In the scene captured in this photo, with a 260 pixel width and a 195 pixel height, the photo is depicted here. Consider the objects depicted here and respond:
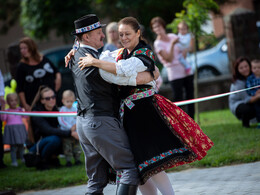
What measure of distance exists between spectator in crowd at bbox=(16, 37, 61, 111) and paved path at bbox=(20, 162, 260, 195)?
8.35 feet

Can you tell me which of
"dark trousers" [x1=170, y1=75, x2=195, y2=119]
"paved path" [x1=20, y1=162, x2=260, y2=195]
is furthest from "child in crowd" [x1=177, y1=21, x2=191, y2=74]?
"paved path" [x1=20, y1=162, x2=260, y2=195]

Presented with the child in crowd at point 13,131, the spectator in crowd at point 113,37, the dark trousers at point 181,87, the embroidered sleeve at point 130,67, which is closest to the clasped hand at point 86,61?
the embroidered sleeve at point 130,67

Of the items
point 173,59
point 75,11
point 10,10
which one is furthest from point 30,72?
point 10,10

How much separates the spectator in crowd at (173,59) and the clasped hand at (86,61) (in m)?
5.32

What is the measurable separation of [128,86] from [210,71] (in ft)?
35.2

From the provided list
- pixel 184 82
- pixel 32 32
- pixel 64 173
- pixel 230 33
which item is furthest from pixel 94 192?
pixel 32 32

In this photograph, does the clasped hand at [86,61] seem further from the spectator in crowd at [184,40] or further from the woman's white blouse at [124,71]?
the spectator in crowd at [184,40]

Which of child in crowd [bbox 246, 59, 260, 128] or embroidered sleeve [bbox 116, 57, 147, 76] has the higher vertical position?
embroidered sleeve [bbox 116, 57, 147, 76]

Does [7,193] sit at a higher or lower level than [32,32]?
lower

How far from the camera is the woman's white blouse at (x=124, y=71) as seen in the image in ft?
13.0

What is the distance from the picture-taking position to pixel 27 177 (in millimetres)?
6965

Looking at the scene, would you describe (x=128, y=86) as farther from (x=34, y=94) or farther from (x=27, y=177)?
(x=34, y=94)

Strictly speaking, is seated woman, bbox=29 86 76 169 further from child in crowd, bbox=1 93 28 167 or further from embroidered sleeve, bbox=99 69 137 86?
embroidered sleeve, bbox=99 69 137 86

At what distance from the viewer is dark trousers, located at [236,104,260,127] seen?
846 cm
